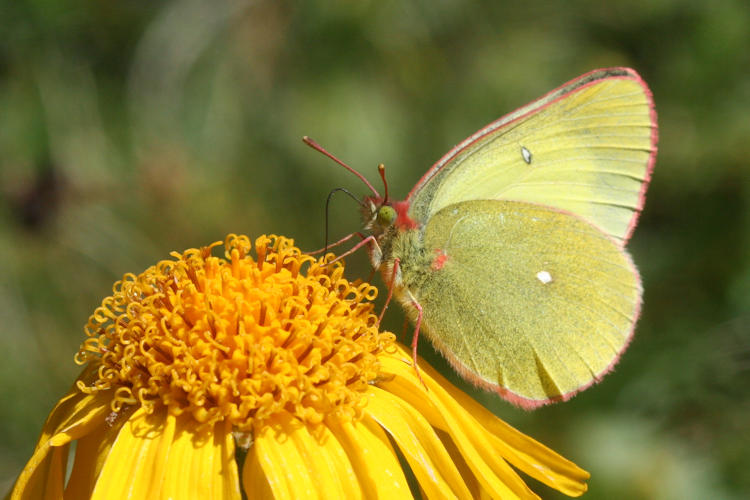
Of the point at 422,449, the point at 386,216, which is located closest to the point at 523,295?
the point at 386,216

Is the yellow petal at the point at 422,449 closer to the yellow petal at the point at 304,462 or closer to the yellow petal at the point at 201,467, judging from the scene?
the yellow petal at the point at 304,462

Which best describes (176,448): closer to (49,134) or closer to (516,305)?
(516,305)

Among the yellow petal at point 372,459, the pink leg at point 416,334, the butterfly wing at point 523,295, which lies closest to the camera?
the yellow petal at point 372,459

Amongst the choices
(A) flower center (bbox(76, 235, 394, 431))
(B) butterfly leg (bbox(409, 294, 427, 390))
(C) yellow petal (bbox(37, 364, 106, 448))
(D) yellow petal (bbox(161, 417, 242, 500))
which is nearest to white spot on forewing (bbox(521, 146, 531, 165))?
(B) butterfly leg (bbox(409, 294, 427, 390))

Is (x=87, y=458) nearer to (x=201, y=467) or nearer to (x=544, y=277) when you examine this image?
(x=201, y=467)

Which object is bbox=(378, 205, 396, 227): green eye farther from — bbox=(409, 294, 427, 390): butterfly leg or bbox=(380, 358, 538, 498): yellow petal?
bbox=(380, 358, 538, 498): yellow petal

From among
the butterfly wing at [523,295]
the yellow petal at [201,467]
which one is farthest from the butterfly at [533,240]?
the yellow petal at [201,467]

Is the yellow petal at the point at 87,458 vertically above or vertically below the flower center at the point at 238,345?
below

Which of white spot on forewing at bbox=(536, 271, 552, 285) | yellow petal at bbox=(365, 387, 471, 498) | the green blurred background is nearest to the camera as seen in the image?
yellow petal at bbox=(365, 387, 471, 498)
